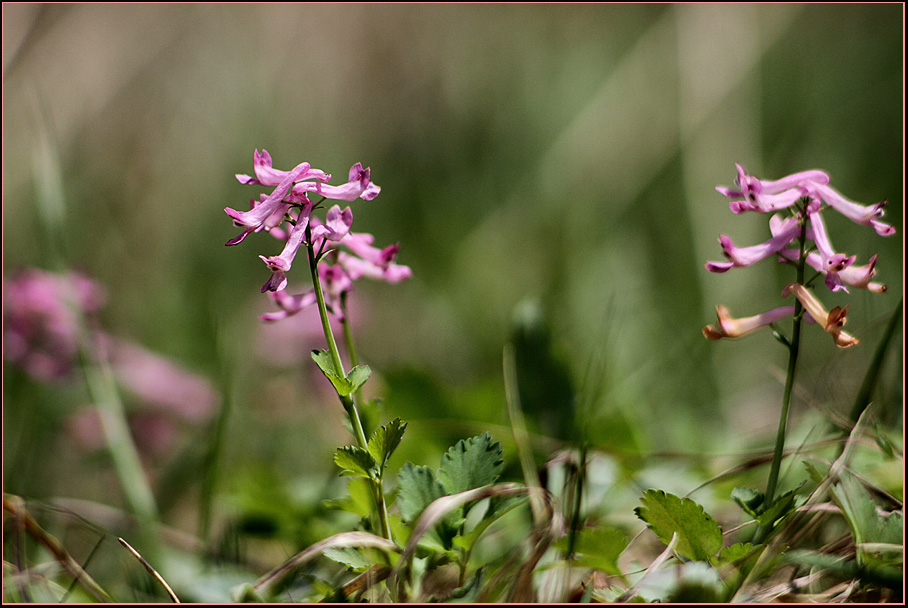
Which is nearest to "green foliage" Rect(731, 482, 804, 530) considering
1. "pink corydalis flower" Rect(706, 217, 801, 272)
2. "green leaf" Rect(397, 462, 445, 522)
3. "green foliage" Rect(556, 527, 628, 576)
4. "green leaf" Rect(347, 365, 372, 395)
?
"green foliage" Rect(556, 527, 628, 576)

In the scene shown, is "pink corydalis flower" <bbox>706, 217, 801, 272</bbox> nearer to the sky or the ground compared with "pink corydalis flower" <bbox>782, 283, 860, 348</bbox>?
nearer to the sky

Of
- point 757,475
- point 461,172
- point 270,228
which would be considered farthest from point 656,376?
point 461,172

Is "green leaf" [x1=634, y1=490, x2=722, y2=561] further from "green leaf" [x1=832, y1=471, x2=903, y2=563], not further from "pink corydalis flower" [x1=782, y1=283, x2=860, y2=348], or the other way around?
"pink corydalis flower" [x1=782, y1=283, x2=860, y2=348]

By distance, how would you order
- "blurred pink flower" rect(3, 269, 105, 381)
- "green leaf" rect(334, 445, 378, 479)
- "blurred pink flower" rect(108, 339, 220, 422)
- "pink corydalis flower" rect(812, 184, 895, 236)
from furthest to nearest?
"blurred pink flower" rect(108, 339, 220, 422), "blurred pink flower" rect(3, 269, 105, 381), "pink corydalis flower" rect(812, 184, 895, 236), "green leaf" rect(334, 445, 378, 479)

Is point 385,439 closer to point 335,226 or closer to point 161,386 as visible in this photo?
point 335,226

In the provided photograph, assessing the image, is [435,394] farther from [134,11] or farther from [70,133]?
[134,11]

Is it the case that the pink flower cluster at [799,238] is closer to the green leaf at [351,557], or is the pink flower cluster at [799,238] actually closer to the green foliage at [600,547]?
the green foliage at [600,547]
